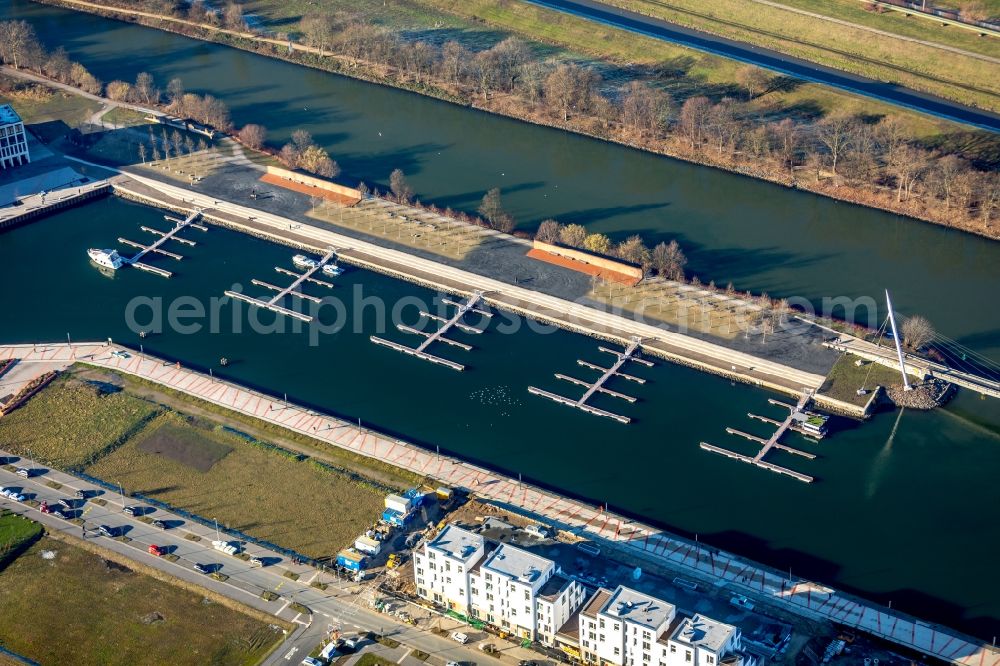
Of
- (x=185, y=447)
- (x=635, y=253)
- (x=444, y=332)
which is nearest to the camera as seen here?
(x=185, y=447)

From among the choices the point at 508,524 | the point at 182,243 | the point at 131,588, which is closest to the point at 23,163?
the point at 182,243

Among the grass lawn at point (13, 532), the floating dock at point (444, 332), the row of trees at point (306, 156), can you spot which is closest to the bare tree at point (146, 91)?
the row of trees at point (306, 156)

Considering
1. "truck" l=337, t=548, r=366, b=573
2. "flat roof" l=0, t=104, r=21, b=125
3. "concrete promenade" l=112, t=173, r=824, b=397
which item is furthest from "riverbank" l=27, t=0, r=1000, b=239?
"truck" l=337, t=548, r=366, b=573

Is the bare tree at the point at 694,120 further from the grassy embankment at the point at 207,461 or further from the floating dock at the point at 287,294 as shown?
the grassy embankment at the point at 207,461

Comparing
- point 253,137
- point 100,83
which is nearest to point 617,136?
point 253,137

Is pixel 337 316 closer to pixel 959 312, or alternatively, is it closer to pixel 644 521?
pixel 644 521

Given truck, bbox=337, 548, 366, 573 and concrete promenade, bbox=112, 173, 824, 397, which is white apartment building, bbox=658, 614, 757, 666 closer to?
truck, bbox=337, 548, 366, 573

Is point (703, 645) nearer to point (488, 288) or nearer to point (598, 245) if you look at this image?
point (488, 288)
